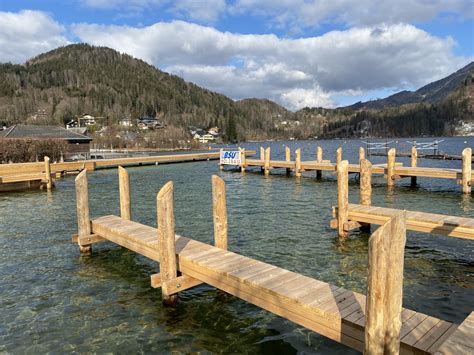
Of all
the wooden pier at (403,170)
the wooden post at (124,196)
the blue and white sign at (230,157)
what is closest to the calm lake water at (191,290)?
the wooden post at (124,196)

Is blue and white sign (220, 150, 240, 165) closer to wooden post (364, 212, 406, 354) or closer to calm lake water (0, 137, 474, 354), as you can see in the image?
calm lake water (0, 137, 474, 354)

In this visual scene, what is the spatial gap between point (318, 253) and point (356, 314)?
5881mm

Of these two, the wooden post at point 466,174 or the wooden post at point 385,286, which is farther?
the wooden post at point 466,174

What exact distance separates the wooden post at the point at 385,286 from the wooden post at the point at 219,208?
477cm

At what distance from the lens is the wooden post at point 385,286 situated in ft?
13.5

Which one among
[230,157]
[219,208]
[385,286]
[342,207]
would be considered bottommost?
[342,207]

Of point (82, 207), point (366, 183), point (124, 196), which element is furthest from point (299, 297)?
point (366, 183)

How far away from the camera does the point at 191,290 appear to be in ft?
28.5

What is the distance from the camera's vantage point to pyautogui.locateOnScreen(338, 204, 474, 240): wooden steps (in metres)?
10.1

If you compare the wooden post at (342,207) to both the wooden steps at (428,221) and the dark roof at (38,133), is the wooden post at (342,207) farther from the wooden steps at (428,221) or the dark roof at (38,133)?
the dark roof at (38,133)

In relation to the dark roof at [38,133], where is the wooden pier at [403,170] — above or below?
below

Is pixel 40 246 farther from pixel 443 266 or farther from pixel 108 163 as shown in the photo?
pixel 108 163

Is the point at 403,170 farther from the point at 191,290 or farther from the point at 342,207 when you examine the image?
the point at 191,290

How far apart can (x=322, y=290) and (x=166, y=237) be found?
347cm
